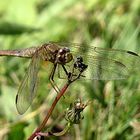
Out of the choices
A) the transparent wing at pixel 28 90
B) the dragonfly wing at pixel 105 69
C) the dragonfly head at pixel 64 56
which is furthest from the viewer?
the dragonfly wing at pixel 105 69

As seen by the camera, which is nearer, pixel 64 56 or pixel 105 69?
pixel 64 56

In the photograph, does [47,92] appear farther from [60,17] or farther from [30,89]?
[60,17]

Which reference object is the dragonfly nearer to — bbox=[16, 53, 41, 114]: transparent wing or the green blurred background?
bbox=[16, 53, 41, 114]: transparent wing

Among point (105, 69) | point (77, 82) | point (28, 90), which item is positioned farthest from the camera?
point (77, 82)

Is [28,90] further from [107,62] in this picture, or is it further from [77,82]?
[77,82]

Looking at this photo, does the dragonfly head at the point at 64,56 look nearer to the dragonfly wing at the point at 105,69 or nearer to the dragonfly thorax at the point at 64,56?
the dragonfly thorax at the point at 64,56

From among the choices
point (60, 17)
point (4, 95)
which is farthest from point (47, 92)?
point (60, 17)

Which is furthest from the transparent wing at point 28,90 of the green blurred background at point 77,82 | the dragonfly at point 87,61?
the green blurred background at point 77,82

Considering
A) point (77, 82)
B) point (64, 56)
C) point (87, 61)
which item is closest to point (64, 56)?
point (64, 56)
